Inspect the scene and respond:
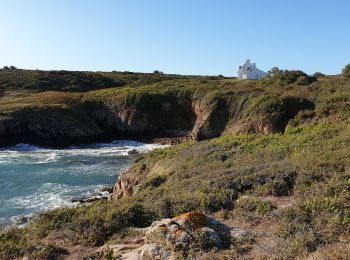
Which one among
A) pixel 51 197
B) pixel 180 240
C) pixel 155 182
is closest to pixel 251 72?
pixel 51 197

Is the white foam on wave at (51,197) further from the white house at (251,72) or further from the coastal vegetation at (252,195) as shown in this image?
the white house at (251,72)

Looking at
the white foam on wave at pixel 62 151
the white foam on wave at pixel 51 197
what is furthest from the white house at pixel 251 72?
the white foam on wave at pixel 51 197

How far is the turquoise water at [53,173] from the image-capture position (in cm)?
2316

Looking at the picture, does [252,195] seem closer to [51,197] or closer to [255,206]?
[255,206]

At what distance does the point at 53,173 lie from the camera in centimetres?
3083

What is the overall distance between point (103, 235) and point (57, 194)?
16810mm

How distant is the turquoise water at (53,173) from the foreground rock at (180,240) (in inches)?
536

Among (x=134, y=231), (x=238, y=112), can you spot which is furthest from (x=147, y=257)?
(x=238, y=112)

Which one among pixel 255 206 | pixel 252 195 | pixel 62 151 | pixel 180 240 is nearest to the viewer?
pixel 180 240

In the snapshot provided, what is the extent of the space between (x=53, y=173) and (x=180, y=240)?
25135 millimetres

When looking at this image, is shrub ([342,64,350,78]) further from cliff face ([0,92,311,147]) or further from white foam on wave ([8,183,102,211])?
white foam on wave ([8,183,102,211])

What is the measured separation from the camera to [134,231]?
8.98 m

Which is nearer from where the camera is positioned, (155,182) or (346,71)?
(155,182)

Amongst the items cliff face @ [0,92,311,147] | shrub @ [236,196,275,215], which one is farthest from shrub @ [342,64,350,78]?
shrub @ [236,196,275,215]
